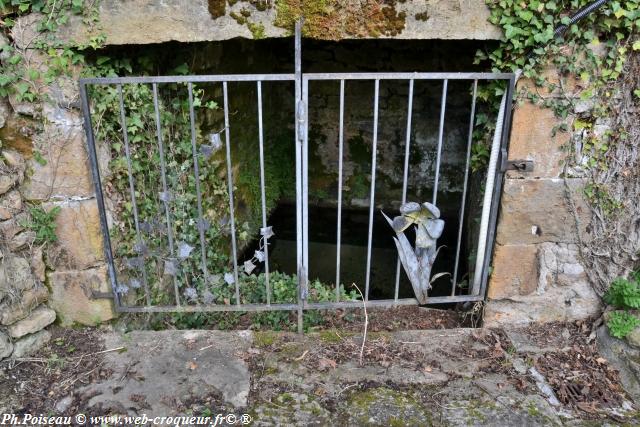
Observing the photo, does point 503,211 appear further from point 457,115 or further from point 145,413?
point 457,115


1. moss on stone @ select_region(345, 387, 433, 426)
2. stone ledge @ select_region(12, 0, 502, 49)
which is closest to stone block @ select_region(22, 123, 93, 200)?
stone ledge @ select_region(12, 0, 502, 49)

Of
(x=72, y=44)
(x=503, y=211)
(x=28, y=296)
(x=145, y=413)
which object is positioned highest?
(x=72, y=44)

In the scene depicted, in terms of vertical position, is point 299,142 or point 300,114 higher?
point 300,114

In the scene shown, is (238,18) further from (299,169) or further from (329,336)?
(329,336)

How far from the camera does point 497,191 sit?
2.78m

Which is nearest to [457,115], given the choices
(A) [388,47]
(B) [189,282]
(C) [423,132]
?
(C) [423,132]

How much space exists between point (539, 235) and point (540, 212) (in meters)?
0.14

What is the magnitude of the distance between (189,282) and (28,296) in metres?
1.02

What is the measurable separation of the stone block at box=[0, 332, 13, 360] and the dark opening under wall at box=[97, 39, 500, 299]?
91.8 inches

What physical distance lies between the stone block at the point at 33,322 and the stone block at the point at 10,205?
0.57 meters

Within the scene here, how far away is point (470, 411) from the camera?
2.42 m

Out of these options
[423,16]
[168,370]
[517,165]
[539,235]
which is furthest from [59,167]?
[539,235]

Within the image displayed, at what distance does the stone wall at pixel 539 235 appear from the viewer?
2.70 m

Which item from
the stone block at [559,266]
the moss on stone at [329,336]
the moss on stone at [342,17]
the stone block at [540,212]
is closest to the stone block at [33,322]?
the moss on stone at [329,336]
